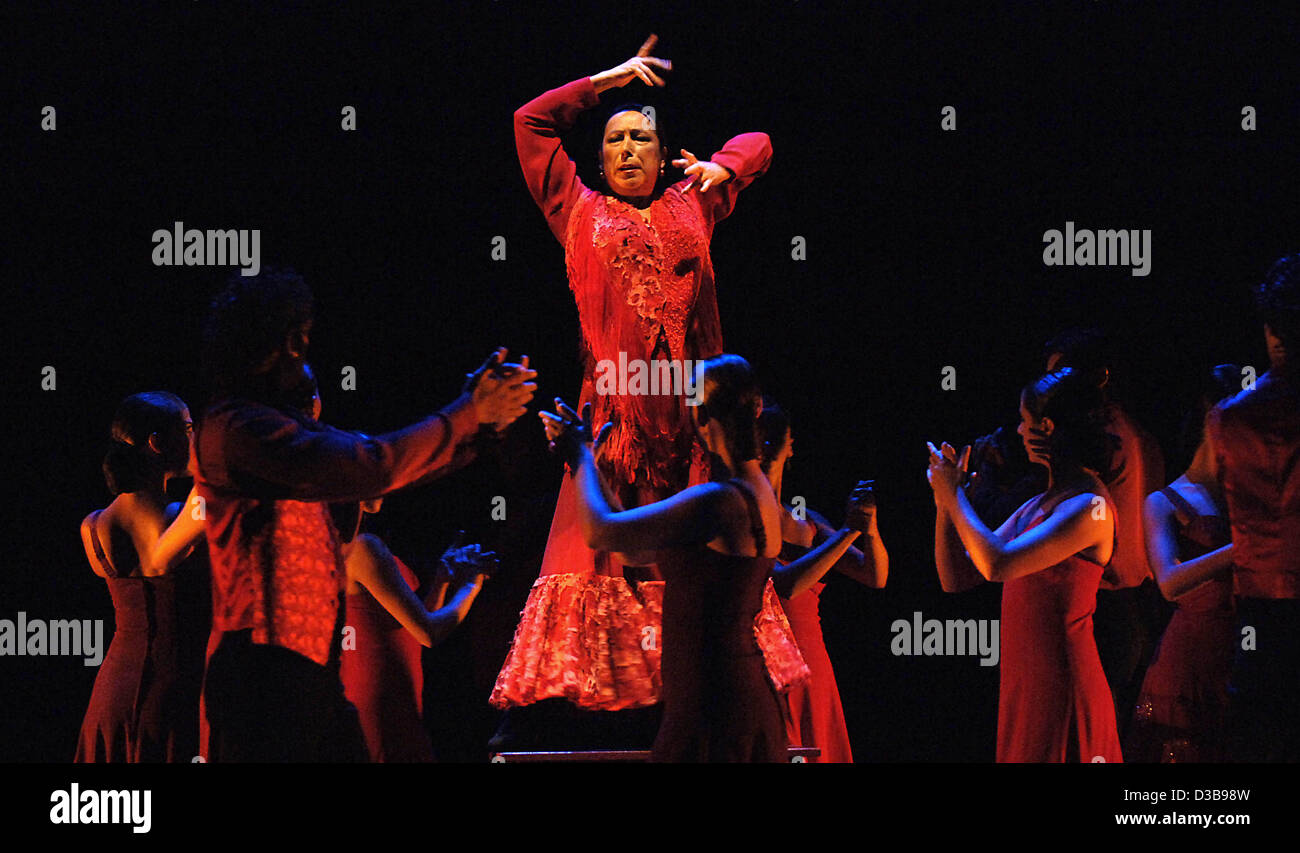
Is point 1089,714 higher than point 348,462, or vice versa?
point 348,462

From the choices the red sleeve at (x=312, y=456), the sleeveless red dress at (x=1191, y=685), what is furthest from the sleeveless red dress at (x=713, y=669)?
the sleeveless red dress at (x=1191, y=685)

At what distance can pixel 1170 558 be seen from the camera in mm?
3994

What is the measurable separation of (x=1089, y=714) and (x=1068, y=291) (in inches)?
79.3

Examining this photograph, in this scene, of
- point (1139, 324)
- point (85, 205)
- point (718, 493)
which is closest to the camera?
point (718, 493)

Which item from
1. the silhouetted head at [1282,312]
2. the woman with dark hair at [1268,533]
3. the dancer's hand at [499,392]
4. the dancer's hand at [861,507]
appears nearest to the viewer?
the dancer's hand at [499,392]

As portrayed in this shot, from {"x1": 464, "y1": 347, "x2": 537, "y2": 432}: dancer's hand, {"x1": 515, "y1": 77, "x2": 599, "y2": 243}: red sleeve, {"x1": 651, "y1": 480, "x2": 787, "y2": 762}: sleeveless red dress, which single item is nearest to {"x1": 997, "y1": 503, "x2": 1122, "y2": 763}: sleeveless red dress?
{"x1": 651, "y1": 480, "x2": 787, "y2": 762}: sleeveless red dress

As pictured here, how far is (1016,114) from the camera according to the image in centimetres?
509

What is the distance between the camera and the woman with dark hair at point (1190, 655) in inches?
153

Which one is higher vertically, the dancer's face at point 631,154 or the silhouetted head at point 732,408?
the dancer's face at point 631,154

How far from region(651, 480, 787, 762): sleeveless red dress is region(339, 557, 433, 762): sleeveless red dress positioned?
110 centimetres

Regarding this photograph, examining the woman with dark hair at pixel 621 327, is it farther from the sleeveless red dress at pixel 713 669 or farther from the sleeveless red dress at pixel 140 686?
the sleeveless red dress at pixel 140 686

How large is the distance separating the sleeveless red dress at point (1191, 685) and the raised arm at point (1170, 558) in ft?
0.12
